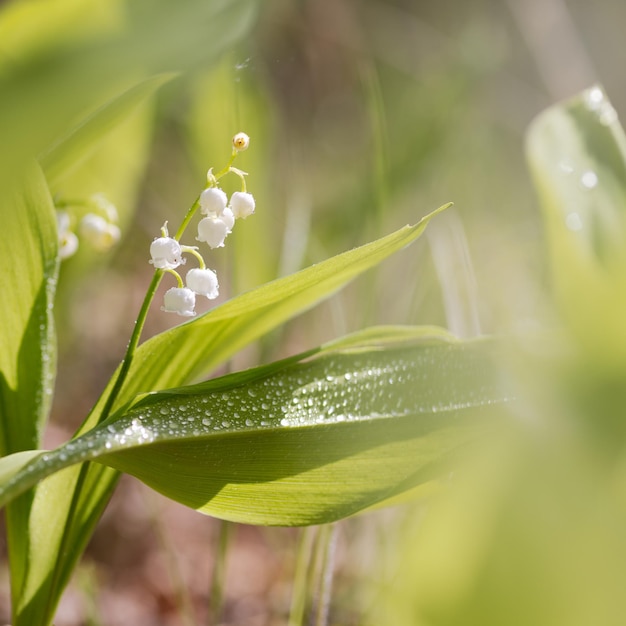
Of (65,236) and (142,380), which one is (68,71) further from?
(65,236)

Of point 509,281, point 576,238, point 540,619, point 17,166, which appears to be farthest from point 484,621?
point 509,281

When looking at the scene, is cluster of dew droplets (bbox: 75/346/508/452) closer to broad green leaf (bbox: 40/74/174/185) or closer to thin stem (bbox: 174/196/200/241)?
thin stem (bbox: 174/196/200/241)

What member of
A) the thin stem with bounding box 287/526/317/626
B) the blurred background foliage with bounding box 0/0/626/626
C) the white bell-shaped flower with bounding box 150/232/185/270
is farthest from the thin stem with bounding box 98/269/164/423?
the thin stem with bounding box 287/526/317/626

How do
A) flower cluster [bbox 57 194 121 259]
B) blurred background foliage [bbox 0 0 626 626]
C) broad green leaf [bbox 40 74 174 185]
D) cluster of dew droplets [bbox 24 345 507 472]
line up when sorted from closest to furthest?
blurred background foliage [bbox 0 0 626 626] < cluster of dew droplets [bbox 24 345 507 472] < broad green leaf [bbox 40 74 174 185] < flower cluster [bbox 57 194 121 259]

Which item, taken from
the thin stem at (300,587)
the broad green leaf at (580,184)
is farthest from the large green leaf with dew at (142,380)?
the thin stem at (300,587)

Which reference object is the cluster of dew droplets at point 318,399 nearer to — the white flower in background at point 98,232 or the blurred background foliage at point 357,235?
the blurred background foliage at point 357,235

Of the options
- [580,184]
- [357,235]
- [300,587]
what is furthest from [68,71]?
[357,235]

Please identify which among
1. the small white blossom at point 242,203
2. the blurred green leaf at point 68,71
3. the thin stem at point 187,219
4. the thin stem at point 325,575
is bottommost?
the thin stem at point 325,575
